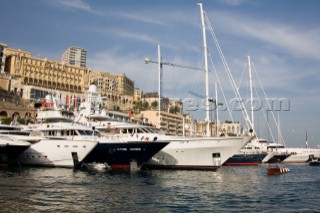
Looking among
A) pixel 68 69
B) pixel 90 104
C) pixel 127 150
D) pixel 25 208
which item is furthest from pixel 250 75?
pixel 68 69

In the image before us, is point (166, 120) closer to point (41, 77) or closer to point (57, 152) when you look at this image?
point (41, 77)

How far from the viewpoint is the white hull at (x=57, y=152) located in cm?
4741

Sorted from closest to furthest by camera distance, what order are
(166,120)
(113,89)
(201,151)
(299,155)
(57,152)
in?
(57,152), (201,151), (299,155), (166,120), (113,89)

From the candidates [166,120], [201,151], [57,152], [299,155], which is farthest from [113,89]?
[201,151]

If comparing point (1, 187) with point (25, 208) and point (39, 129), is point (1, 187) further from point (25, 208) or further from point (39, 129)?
point (39, 129)

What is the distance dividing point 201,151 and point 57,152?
2133 cm

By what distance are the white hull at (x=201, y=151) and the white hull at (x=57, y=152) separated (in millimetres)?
12442

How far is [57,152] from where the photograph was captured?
48.5 metres

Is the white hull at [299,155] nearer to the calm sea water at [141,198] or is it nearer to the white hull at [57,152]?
the white hull at [57,152]

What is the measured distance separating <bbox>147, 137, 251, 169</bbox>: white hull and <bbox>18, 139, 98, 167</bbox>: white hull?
1244cm

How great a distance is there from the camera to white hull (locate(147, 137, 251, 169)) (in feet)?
165

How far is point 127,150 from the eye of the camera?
49.4m

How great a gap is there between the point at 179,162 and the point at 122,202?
29424 mm

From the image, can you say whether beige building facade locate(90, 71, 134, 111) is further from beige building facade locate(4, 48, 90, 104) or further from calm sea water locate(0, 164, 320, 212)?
calm sea water locate(0, 164, 320, 212)
